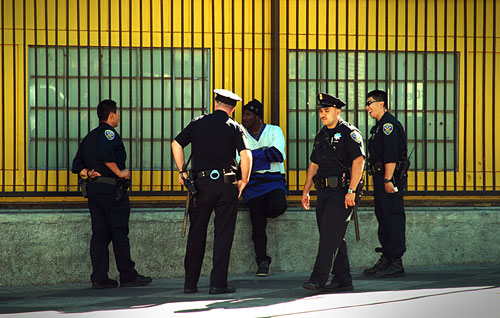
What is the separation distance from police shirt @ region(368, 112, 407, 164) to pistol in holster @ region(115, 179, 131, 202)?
247cm

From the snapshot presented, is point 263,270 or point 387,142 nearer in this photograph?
point 387,142

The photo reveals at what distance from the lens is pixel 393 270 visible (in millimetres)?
9117

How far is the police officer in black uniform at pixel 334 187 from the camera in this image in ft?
26.1

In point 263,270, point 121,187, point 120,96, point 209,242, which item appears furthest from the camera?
point 120,96

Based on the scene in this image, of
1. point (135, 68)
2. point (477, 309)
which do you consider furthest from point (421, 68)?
point (477, 309)

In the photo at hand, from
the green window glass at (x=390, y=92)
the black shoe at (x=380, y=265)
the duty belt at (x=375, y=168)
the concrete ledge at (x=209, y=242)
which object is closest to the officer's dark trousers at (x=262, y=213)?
the concrete ledge at (x=209, y=242)

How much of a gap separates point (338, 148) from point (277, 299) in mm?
1434

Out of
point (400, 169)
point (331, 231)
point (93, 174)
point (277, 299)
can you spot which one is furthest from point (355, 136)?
point (93, 174)

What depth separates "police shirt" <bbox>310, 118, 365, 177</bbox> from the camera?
7.98m

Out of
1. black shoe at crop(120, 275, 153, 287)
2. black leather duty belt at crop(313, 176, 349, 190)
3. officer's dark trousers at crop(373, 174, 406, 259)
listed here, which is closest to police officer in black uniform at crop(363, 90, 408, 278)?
officer's dark trousers at crop(373, 174, 406, 259)

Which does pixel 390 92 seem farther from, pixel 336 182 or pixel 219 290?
pixel 219 290

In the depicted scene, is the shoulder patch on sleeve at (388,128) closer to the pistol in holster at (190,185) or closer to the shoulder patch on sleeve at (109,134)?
the pistol in holster at (190,185)

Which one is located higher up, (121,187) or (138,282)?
(121,187)

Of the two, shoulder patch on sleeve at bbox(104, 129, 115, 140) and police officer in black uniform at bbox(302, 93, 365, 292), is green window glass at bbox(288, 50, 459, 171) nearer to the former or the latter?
police officer in black uniform at bbox(302, 93, 365, 292)
